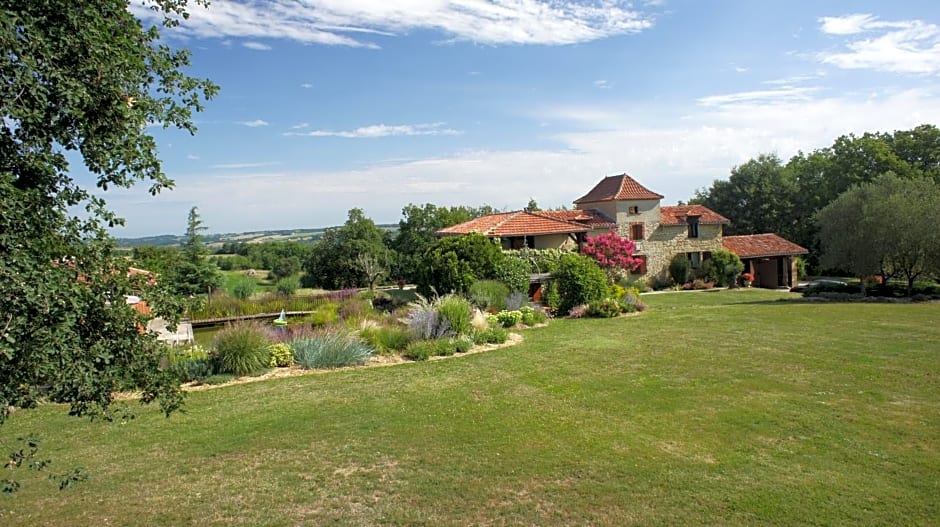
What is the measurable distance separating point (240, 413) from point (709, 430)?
743 centimetres

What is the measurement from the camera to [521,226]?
3145 cm

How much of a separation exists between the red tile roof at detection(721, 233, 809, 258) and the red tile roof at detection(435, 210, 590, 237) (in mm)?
12581

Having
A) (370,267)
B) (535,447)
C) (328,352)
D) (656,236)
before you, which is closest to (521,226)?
(656,236)

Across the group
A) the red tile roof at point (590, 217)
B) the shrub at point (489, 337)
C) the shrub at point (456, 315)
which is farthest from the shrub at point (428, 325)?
the red tile roof at point (590, 217)

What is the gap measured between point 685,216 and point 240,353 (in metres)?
32.2

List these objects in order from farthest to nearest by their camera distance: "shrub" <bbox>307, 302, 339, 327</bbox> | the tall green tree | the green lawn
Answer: the tall green tree → "shrub" <bbox>307, 302, 339, 327</bbox> → the green lawn

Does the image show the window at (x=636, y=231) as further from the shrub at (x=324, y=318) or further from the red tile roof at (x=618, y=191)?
the shrub at (x=324, y=318)

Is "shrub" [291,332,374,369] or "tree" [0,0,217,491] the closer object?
"tree" [0,0,217,491]

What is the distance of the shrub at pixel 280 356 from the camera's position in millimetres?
13820

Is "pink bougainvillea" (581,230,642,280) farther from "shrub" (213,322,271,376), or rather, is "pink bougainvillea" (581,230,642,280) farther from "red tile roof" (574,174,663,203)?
"shrub" (213,322,271,376)

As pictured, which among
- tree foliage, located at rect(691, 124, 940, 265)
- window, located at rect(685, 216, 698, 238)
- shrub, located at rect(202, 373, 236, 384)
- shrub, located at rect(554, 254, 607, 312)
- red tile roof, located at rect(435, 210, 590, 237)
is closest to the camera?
shrub, located at rect(202, 373, 236, 384)

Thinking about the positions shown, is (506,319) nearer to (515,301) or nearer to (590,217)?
(515,301)

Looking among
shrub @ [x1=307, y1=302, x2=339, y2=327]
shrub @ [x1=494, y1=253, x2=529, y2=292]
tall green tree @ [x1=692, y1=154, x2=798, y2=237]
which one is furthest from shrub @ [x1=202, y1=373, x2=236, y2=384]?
tall green tree @ [x1=692, y1=154, x2=798, y2=237]

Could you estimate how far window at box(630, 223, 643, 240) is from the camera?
123 ft
